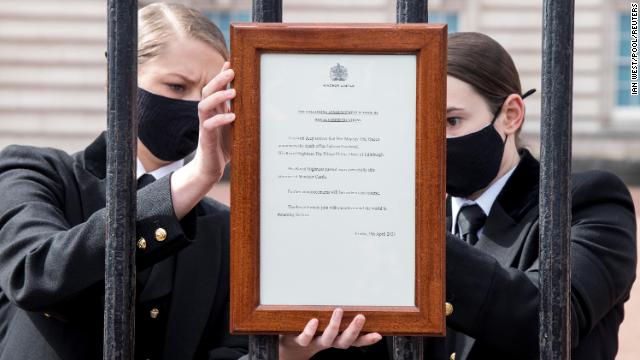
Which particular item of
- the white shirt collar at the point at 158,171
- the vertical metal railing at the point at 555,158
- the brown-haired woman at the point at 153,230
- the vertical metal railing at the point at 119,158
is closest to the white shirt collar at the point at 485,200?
the brown-haired woman at the point at 153,230

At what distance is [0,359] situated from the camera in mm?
2273

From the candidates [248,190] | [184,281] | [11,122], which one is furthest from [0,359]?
[11,122]

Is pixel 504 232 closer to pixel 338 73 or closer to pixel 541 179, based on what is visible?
pixel 541 179

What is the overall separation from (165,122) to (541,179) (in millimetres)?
1116

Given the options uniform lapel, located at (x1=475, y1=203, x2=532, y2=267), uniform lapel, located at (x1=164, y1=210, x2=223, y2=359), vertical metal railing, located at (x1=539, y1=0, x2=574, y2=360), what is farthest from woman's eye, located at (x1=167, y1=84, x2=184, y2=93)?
vertical metal railing, located at (x1=539, y1=0, x2=574, y2=360)

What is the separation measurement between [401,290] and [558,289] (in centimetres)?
29

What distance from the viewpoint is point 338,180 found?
5.76 ft

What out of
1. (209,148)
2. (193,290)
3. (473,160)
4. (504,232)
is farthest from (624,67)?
(209,148)

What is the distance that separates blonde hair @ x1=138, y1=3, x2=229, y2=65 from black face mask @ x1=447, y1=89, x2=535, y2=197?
63 cm

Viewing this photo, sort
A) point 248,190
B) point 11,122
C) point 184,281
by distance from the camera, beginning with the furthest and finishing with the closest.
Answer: point 11,122 → point 184,281 → point 248,190

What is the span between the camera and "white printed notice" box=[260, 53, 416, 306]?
5.75 ft

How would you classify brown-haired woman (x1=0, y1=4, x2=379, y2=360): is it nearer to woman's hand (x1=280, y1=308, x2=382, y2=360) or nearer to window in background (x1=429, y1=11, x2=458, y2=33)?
woman's hand (x1=280, y1=308, x2=382, y2=360)

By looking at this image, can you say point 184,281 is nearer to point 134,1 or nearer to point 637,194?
point 134,1

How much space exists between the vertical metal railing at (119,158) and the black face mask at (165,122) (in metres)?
0.76
